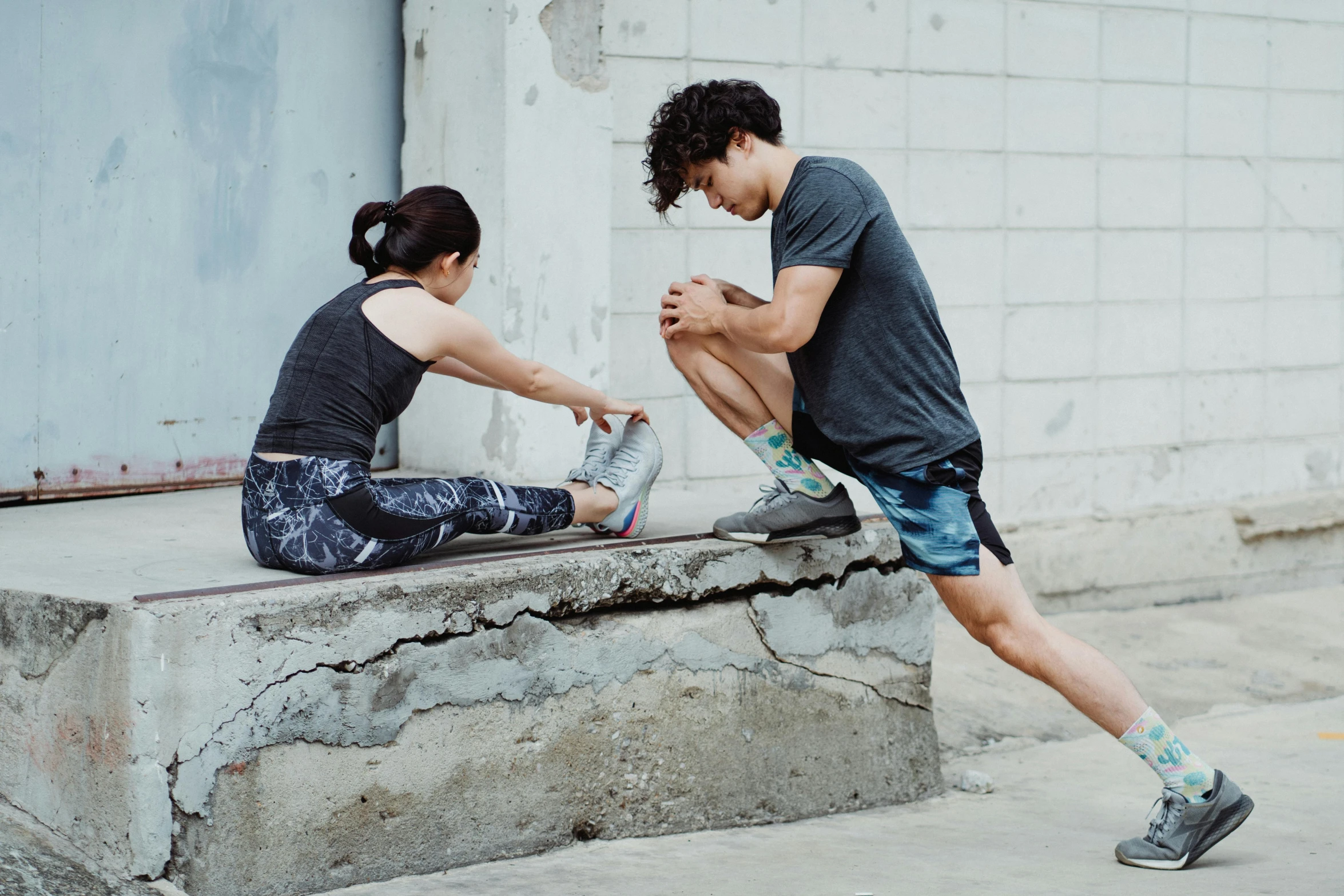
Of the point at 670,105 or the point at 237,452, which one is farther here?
the point at 237,452

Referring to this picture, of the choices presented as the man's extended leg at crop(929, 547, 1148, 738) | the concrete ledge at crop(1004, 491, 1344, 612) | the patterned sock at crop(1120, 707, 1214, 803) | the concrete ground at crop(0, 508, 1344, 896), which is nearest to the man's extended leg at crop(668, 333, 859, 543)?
the man's extended leg at crop(929, 547, 1148, 738)

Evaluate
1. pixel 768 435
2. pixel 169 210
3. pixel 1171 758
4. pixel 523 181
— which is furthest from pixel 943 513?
pixel 169 210

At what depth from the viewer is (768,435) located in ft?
10.2

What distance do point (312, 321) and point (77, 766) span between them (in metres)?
0.93

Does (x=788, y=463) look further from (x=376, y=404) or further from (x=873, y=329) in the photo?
(x=376, y=404)

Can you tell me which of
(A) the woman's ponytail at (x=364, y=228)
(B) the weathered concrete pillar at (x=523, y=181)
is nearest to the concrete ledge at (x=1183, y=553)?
(B) the weathered concrete pillar at (x=523, y=181)

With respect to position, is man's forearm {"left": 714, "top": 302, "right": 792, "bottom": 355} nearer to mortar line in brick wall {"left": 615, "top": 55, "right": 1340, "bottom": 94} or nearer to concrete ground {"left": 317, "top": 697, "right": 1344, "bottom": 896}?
concrete ground {"left": 317, "top": 697, "right": 1344, "bottom": 896}

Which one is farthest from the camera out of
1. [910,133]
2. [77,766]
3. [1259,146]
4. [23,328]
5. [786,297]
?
[1259,146]

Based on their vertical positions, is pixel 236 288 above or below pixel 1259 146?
below

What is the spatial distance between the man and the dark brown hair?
409 millimetres

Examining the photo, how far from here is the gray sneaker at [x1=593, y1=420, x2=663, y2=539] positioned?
3.10m

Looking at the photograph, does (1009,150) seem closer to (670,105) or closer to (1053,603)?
(1053,603)

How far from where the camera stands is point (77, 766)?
249 cm

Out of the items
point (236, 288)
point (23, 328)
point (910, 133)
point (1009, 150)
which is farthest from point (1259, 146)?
point (23, 328)
